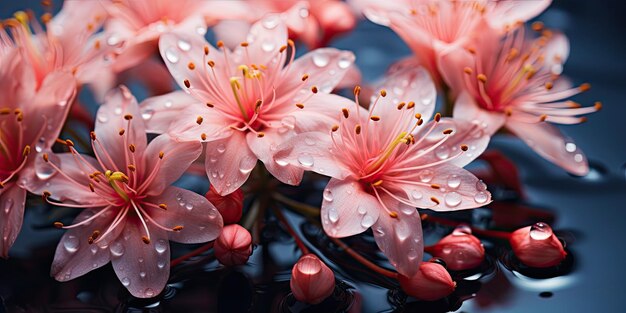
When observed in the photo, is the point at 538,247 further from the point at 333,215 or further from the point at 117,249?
the point at 117,249

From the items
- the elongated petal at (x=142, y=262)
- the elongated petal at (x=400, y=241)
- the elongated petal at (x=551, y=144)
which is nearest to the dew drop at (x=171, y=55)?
the elongated petal at (x=142, y=262)

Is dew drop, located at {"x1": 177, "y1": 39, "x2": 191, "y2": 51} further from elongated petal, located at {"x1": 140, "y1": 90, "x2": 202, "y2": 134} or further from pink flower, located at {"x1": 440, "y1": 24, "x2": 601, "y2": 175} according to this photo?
pink flower, located at {"x1": 440, "y1": 24, "x2": 601, "y2": 175}

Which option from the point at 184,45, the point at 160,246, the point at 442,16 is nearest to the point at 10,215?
the point at 160,246

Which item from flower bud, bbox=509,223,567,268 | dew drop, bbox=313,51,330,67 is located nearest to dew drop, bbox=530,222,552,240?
flower bud, bbox=509,223,567,268

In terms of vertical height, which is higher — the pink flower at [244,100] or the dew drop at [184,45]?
the dew drop at [184,45]

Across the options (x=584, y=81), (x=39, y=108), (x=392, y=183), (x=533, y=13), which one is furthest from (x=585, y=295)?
(x=39, y=108)

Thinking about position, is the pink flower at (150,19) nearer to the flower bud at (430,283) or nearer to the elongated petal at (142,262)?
the elongated petal at (142,262)

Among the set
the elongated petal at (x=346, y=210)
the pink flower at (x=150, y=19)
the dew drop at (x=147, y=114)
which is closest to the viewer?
the elongated petal at (x=346, y=210)
